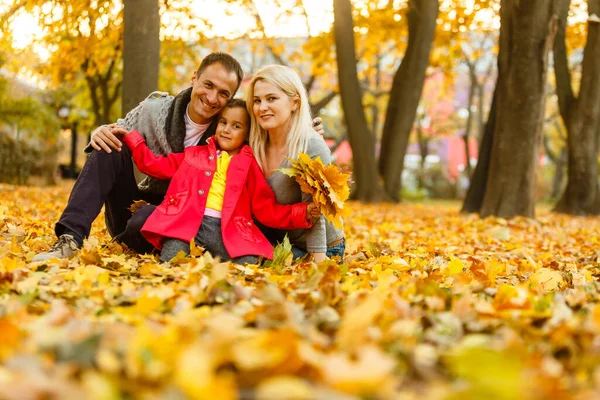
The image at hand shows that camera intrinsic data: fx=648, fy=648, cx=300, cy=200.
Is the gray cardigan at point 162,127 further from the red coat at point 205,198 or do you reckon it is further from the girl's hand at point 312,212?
the girl's hand at point 312,212

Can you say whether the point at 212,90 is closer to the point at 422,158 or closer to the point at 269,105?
the point at 269,105

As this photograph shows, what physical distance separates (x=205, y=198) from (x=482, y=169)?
729 centimetres

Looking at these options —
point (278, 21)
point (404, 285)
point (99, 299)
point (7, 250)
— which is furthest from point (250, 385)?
point (278, 21)

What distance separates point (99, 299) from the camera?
2342 millimetres

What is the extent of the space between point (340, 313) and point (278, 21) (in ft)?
49.0

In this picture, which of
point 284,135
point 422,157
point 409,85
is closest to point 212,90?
point 284,135

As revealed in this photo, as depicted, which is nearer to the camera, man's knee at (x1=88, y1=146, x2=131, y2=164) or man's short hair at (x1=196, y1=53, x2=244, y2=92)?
man's knee at (x1=88, y1=146, x2=131, y2=164)

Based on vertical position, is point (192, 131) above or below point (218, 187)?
above

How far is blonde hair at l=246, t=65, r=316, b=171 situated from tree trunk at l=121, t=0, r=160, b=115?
12.1 feet

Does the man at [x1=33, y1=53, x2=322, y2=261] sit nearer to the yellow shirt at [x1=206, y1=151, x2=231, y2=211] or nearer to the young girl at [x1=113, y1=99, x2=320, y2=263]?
the young girl at [x1=113, y1=99, x2=320, y2=263]

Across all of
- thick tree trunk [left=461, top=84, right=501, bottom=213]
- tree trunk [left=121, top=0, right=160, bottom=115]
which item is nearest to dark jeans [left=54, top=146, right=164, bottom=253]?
tree trunk [left=121, top=0, right=160, bottom=115]

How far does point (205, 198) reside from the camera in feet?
12.3

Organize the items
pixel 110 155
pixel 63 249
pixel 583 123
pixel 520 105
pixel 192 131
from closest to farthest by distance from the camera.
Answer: pixel 63 249, pixel 110 155, pixel 192 131, pixel 520 105, pixel 583 123

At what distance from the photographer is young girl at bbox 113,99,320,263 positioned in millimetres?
3650
